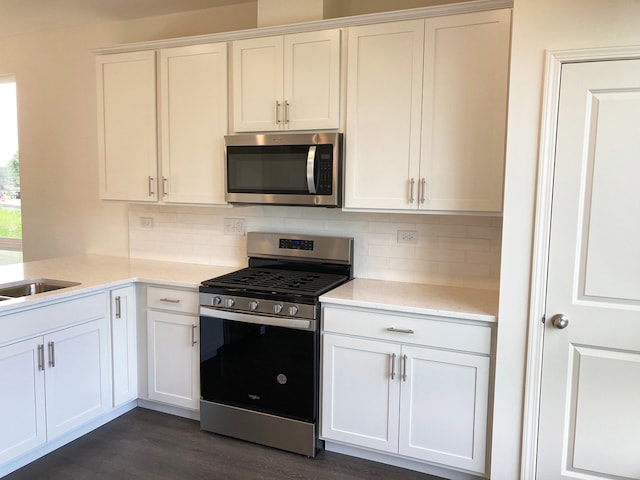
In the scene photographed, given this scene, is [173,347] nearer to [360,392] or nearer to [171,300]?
[171,300]

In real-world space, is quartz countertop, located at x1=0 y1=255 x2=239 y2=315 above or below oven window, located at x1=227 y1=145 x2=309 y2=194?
below

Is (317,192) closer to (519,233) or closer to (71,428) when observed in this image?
(519,233)

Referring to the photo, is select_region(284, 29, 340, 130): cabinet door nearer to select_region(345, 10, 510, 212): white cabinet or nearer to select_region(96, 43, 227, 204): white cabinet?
select_region(345, 10, 510, 212): white cabinet

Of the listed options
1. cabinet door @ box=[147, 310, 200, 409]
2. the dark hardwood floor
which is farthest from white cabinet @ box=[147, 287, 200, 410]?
the dark hardwood floor

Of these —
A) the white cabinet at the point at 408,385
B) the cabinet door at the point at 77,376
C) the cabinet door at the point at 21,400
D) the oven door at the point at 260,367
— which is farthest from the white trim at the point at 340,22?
the cabinet door at the point at 21,400

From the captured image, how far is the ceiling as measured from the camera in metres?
3.31

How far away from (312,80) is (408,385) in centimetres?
169

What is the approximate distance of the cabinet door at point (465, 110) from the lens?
2361 mm

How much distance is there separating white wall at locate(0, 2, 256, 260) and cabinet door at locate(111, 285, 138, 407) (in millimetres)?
933

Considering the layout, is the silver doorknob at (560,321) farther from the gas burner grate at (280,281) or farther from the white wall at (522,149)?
the gas burner grate at (280,281)

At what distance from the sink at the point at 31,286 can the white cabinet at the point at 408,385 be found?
1.60 meters

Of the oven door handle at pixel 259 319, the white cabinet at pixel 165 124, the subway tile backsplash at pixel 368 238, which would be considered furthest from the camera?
the white cabinet at pixel 165 124

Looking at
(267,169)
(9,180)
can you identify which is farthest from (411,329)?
(9,180)

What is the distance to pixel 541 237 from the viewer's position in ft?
6.92
